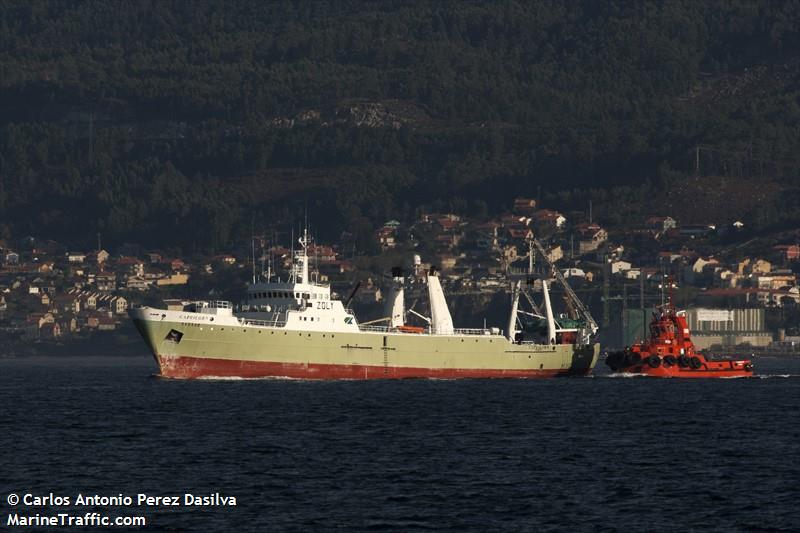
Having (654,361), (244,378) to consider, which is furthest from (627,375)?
(244,378)

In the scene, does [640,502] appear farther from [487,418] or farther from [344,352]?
[344,352]

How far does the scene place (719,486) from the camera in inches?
2940

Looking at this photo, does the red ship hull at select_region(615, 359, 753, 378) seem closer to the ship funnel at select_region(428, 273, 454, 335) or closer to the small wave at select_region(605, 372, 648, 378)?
the small wave at select_region(605, 372, 648, 378)

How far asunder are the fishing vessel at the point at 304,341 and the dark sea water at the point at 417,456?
5.23 metres

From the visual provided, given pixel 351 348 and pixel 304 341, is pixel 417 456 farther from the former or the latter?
pixel 351 348

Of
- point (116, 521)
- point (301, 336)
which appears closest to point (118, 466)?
point (116, 521)

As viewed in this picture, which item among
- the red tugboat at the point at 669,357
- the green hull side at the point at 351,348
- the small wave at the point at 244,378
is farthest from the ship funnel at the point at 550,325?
the small wave at the point at 244,378

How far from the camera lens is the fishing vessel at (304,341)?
132125 millimetres

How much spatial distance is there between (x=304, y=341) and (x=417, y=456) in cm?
5098

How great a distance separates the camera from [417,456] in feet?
277

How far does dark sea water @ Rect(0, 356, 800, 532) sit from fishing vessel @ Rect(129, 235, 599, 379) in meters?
5.23

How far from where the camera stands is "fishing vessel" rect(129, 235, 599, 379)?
132m

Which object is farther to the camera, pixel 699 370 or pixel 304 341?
pixel 699 370

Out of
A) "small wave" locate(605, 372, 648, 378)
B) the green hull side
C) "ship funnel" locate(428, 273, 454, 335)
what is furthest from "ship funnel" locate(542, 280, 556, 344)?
"ship funnel" locate(428, 273, 454, 335)
